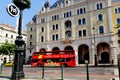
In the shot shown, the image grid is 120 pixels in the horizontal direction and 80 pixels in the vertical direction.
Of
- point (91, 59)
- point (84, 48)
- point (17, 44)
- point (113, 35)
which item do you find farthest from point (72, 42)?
point (17, 44)

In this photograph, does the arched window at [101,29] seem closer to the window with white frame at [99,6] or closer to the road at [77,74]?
the window with white frame at [99,6]

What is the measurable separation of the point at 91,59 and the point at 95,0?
49.9 ft

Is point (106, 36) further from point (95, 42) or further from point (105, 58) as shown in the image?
point (105, 58)

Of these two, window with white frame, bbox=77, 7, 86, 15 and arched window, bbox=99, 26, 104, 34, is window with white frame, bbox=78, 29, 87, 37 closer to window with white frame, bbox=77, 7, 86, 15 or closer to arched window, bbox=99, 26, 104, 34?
arched window, bbox=99, 26, 104, 34

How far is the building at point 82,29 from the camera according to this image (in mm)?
44463

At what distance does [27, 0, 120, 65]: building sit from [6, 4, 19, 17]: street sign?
29769mm

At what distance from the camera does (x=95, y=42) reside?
4566cm

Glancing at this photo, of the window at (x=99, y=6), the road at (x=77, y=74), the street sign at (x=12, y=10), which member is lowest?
the road at (x=77, y=74)

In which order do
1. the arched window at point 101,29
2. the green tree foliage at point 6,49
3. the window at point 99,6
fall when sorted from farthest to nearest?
the green tree foliage at point 6,49, the window at point 99,6, the arched window at point 101,29

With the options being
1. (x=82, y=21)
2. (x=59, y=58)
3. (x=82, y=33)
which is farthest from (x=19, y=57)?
(x=82, y=21)

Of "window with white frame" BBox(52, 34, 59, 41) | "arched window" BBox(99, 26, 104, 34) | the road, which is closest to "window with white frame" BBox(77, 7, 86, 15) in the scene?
"arched window" BBox(99, 26, 104, 34)

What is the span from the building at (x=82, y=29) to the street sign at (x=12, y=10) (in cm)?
2977

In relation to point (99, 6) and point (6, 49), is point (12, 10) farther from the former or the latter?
point (6, 49)

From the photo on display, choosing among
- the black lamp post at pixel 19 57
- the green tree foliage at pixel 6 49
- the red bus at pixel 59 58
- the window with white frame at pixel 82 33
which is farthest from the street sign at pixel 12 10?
the green tree foliage at pixel 6 49
